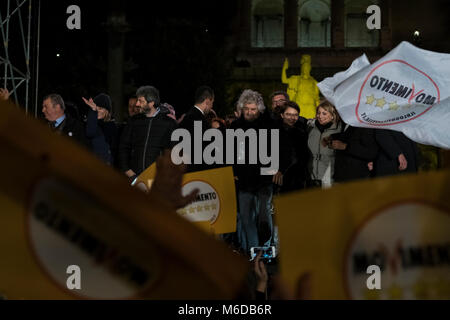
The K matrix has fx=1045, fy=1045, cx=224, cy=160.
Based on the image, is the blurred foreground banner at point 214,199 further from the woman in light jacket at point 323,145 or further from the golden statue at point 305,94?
the golden statue at point 305,94

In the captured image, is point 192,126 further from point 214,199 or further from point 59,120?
point 214,199

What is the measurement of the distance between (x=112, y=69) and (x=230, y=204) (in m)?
26.9

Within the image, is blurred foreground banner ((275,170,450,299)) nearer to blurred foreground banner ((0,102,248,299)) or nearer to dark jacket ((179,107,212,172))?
blurred foreground banner ((0,102,248,299))

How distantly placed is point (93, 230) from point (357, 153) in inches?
289

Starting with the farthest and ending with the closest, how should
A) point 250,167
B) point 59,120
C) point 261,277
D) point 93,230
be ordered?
point 250,167, point 59,120, point 261,277, point 93,230

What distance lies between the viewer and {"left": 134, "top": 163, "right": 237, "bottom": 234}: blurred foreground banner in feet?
26.2

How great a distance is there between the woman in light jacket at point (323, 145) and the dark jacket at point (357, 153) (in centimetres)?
21

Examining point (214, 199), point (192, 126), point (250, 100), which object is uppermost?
point (250, 100)

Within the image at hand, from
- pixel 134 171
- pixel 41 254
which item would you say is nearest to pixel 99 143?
pixel 134 171

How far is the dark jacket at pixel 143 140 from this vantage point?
9258 mm

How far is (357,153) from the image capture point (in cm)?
927

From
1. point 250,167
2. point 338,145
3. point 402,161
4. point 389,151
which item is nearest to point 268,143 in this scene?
point 250,167
